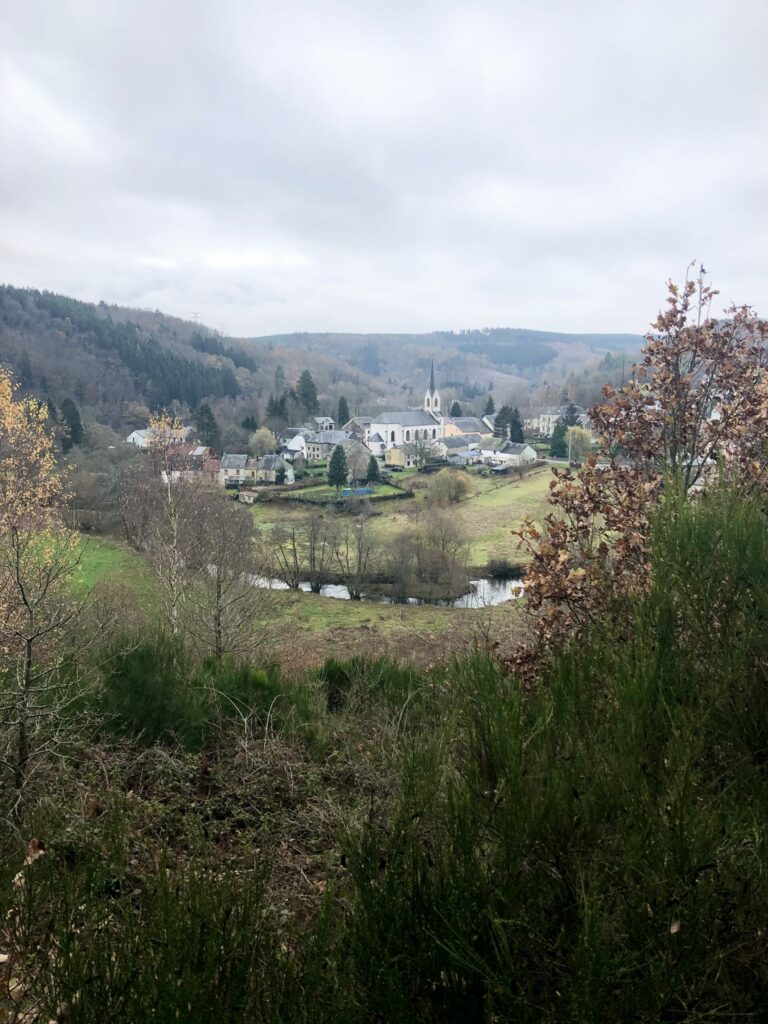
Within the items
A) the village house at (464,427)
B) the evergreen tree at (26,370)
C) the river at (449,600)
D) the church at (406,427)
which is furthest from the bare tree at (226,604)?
the village house at (464,427)

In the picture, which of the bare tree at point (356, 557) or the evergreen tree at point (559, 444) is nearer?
the bare tree at point (356, 557)

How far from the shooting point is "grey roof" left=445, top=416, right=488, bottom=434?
266 ft

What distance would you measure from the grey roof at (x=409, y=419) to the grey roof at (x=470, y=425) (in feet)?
8.48

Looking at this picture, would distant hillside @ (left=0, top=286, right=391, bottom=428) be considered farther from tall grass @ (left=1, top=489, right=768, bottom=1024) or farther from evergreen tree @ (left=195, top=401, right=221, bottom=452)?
tall grass @ (left=1, top=489, right=768, bottom=1024)

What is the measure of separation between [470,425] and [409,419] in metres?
8.22

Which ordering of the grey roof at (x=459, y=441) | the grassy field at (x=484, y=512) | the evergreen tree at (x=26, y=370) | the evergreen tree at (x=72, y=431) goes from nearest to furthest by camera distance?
the grassy field at (x=484, y=512)
the evergreen tree at (x=72, y=431)
the evergreen tree at (x=26, y=370)
the grey roof at (x=459, y=441)

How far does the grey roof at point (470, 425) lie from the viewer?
81000 mm

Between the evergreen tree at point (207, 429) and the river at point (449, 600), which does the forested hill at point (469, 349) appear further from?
the river at point (449, 600)

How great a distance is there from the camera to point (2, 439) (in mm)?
13859

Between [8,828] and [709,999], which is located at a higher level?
[709,999]

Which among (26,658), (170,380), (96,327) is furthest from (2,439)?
(96,327)

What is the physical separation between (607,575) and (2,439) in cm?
1418

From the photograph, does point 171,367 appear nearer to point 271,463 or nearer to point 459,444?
point 271,463

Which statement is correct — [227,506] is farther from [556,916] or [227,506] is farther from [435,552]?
[556,916]
